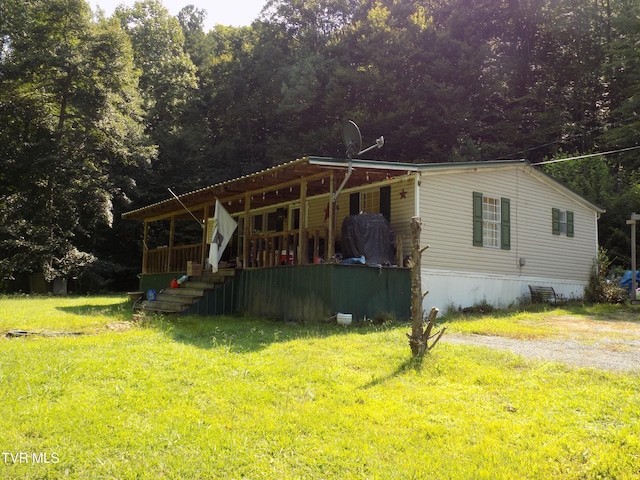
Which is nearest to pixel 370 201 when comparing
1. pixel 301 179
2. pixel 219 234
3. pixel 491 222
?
pixel 301 179

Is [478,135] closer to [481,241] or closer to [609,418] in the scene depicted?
[481,241]

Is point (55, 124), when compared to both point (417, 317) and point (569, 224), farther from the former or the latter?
point (417, 317)

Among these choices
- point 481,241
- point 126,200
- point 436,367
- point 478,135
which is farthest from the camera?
point 478,135

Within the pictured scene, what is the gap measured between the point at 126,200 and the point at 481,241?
57.4 feet

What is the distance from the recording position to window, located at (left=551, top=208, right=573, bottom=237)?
48.2 feet

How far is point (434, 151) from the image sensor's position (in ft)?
80.8

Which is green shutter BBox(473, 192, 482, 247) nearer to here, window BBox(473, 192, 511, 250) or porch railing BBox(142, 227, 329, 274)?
window BBox(473, 192, 511, 250)

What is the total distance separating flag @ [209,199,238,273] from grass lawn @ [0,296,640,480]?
17.1ft

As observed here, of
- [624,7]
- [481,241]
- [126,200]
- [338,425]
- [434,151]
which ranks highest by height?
[624,7]

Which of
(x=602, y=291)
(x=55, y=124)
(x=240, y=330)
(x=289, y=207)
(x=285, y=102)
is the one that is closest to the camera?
(x=240, y=330)

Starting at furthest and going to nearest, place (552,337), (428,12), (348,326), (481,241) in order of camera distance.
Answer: (428,12), (481,241), (348,326), (552,337)

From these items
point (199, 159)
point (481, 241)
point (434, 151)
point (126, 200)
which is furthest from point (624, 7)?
point (126, 200)

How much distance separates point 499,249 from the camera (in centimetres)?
1305

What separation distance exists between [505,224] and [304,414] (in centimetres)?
1031
